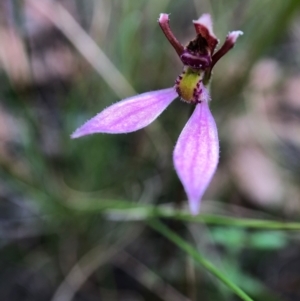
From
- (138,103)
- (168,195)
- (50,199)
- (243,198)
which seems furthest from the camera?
(243,198)

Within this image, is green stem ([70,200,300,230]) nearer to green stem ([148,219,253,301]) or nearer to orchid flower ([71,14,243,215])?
green stem ([148,219,253,301])

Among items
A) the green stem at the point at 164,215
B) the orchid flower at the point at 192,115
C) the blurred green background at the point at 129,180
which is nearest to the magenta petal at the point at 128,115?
the orchid flower at the point at 192,115

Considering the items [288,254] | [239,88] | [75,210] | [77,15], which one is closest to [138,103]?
[75,210]

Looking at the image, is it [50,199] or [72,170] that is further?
[72,170]

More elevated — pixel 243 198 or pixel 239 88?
pixel 239 88

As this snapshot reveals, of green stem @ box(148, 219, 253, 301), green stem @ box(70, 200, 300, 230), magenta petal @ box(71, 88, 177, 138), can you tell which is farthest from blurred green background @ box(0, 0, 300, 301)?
magenta petal @ box(71, 88, 177, 138)

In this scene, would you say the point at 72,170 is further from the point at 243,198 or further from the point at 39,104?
the point at 243,198

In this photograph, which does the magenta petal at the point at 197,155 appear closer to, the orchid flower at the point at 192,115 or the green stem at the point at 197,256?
the orchid flower at the point at 192,115
